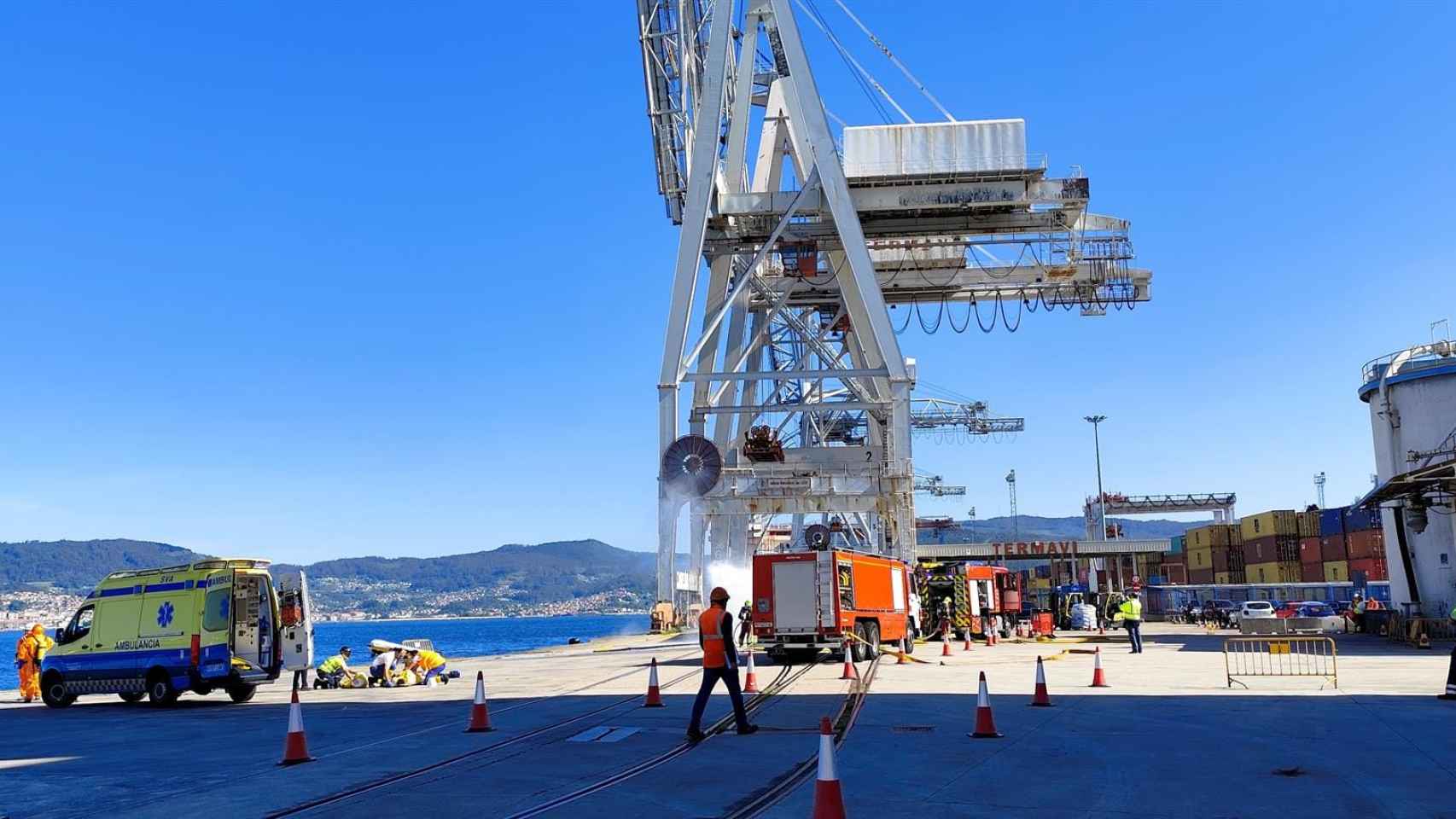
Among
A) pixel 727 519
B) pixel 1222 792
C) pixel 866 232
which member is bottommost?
pixel 1222 792

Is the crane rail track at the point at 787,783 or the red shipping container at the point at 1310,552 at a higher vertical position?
the red shipping container at the point at 1310,552

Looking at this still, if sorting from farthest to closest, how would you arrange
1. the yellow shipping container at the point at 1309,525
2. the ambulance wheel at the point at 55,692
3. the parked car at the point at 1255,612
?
1. the yellow shipping container at the point at 1309,525
2. the parked car at the point at 1255,612
3. the ambulance wheel at the point at 55,692

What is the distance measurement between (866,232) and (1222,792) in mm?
38151

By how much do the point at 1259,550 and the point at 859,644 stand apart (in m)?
67.2

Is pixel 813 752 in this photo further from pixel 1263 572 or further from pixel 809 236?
pixel 1263 572

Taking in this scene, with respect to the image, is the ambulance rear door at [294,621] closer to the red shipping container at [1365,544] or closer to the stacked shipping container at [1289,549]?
the stacked shipping container at [1289,549]

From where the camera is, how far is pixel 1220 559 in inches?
3728

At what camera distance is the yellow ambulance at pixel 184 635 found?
22.6 meters

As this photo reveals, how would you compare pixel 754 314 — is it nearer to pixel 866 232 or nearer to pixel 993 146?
pixel 866 232

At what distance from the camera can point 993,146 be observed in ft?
145

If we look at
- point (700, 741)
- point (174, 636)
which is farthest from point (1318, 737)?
point (174, 636)

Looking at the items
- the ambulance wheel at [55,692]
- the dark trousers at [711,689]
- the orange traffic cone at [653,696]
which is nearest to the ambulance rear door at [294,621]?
the ambulance wheel at [55,692]

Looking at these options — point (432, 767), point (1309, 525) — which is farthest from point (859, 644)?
point (1309, 525)

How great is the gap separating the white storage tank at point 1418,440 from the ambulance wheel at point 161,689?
36.5 metres
